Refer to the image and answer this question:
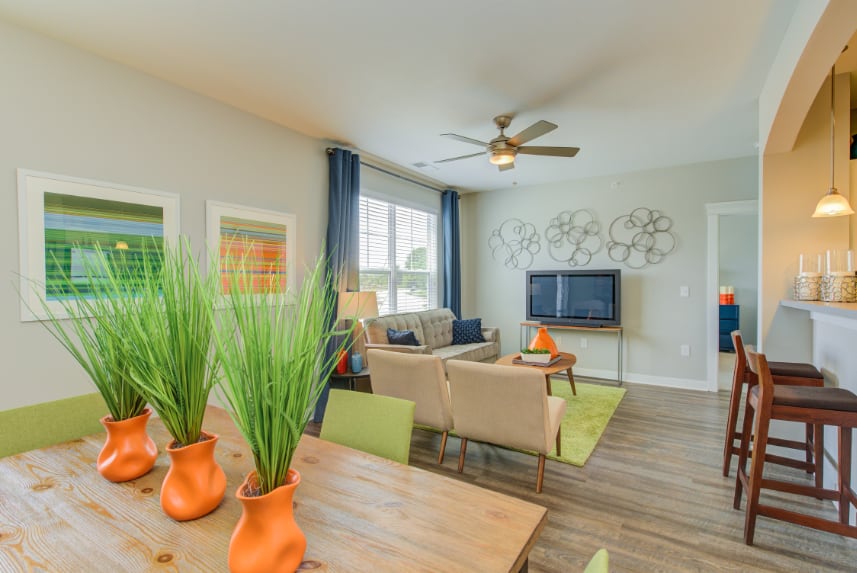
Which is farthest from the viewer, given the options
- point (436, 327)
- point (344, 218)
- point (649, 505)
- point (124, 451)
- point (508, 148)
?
point (436, 327)

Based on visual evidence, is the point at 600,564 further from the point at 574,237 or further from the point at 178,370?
the point at 574,237

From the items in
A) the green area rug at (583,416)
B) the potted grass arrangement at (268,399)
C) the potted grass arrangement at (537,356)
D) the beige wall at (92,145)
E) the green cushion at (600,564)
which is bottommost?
the green area rug at (583,416)

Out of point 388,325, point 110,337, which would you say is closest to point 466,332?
point 388,325

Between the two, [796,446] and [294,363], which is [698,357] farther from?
[294,363]

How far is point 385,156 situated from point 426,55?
82.5 inches

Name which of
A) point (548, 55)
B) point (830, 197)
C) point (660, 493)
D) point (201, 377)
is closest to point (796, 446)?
point (660, 493)

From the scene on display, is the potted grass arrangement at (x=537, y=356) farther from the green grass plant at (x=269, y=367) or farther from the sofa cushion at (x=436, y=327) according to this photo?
the green grass plant at (x=269, y=367)

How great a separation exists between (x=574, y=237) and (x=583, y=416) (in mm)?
2635

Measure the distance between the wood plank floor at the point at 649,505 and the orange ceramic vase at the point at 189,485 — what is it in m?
1.50

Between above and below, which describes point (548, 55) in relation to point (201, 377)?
above

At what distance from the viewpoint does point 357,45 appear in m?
2.35

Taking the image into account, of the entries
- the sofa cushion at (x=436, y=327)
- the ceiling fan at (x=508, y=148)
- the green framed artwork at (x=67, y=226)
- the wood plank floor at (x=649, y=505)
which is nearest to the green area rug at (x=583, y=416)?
the wood plank floor at (x=649, y=505)

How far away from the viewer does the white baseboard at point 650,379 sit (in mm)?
4773

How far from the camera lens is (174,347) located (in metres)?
0.96
